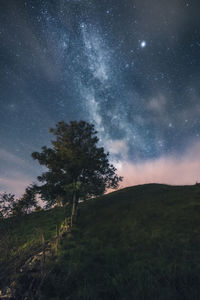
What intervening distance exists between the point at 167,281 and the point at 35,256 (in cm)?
667

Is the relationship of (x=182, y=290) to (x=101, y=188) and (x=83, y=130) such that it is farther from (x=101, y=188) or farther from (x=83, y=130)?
(x=83, y=130)

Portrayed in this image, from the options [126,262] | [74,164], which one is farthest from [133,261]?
[74,164]

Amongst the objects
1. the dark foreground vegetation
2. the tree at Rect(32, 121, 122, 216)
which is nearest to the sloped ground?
the dark foreground vegetation

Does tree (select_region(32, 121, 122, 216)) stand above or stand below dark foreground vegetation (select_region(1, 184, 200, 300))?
above

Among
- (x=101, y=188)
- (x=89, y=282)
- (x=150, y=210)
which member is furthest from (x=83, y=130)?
(x=89, y=282)

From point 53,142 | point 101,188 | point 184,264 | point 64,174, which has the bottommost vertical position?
point 184,264

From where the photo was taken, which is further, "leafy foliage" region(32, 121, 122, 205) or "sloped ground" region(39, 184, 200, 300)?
"leafy foliage" region(32, 121, 122, 205)

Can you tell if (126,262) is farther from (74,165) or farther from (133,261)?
(74,165)

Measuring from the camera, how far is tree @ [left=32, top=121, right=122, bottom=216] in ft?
50.5

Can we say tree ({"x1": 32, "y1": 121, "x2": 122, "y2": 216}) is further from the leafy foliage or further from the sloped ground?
the sloped ground

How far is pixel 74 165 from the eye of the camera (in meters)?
15.4

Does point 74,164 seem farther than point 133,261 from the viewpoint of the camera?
Yes

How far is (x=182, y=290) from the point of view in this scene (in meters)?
4.58

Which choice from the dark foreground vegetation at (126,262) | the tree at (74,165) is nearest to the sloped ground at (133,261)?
the dark foreground vegetation at (126,262)
